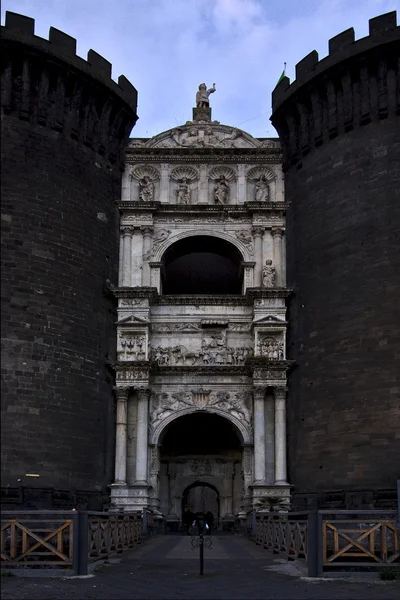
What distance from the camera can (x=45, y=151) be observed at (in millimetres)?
26547

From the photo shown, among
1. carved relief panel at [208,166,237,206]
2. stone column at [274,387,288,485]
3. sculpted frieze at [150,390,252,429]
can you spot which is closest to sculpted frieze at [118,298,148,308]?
sculpted frieze at [150,390,252,429]

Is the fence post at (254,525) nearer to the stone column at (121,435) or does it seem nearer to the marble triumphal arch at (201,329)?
the marble triumphal arch at (201,329)

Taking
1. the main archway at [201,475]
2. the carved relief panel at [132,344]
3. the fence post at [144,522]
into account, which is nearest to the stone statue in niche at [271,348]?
the main archway at [201,475]

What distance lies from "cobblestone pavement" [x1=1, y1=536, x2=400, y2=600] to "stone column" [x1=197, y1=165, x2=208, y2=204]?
1612 centimetres

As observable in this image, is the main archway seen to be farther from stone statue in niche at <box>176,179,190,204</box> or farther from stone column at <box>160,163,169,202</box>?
stone column at <box>160,163,169,202</box>

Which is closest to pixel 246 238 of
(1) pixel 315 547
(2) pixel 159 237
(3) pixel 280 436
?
(2) pixel 159 237

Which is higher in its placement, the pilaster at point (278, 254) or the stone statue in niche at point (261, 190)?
the stone statue in niche at point (261, 190)

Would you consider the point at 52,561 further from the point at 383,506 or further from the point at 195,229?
the point at 195,229

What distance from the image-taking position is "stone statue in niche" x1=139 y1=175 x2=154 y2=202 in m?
29.4

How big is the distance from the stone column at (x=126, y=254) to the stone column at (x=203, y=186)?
111 inches

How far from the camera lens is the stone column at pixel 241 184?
2938cm

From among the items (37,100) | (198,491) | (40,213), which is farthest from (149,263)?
(198,491)

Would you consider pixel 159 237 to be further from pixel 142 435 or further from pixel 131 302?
pixel 142 435

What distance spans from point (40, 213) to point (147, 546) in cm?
1127
